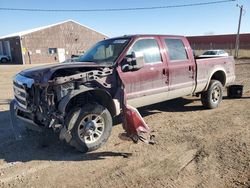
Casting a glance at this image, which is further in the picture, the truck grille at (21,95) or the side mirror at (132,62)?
the side mirror at (132,62)

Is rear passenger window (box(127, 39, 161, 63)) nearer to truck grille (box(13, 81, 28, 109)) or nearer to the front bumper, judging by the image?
truck grille (box(13, 81, 28, 109))

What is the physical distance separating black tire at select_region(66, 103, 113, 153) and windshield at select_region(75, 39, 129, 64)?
117cm

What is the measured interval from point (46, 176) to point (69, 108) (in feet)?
4.28

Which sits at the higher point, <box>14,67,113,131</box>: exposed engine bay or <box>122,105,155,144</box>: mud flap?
<box>14,67,113,131</box>: exposed engine bay

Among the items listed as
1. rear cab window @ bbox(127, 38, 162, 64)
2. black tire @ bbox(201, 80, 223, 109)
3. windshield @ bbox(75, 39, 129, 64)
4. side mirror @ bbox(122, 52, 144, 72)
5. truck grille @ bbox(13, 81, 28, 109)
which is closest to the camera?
truck grille @ bbox(13, 81, 28, 109)

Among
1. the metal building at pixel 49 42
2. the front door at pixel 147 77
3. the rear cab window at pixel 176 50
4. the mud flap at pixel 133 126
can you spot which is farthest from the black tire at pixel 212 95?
the metal building at pixel 49 42

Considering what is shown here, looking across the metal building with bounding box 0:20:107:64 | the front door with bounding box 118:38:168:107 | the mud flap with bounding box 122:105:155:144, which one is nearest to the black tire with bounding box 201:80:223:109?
the front door with bounding box 118:38:168:107

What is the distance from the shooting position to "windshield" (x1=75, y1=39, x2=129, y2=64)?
6.00 m

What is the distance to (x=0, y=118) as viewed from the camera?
7.65m

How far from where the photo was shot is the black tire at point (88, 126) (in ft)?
16.3

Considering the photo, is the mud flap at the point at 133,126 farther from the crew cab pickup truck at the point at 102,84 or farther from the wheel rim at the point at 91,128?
the wheel rim at the point at 91,128

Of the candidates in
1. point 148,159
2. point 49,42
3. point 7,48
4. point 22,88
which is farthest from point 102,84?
point 7,48

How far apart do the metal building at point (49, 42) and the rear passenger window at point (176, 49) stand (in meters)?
37.3

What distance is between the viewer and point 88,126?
5.15 m
